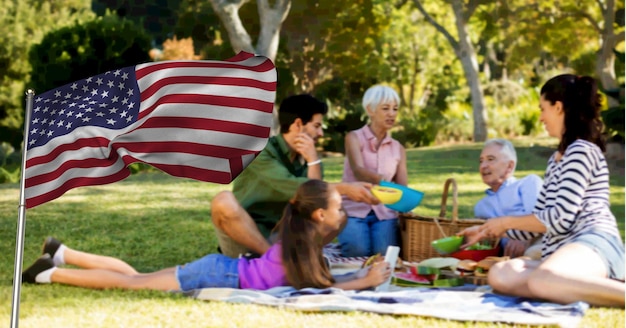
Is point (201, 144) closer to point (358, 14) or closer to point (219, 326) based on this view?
point (219, 326)

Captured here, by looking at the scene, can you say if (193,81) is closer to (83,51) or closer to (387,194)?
(387,194)

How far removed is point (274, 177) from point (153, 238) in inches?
102

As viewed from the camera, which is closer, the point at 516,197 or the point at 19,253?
the point at 19,253

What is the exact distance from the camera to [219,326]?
15.3ft

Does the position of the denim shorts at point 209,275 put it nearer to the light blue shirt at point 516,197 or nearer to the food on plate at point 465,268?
the food on plate at point 465,268

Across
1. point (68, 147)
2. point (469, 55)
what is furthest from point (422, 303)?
point (469, 55)

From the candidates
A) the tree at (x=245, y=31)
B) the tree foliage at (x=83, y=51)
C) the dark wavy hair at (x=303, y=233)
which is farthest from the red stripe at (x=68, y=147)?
the tree at (x=245, y=31)

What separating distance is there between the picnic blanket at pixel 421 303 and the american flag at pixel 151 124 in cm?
128

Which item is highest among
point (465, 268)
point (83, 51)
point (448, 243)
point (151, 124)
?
point (83, 51)

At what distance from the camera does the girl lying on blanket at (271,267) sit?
5.11m

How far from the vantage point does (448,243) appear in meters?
6.03

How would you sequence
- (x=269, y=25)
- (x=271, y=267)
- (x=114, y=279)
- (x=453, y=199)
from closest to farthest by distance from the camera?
(x=271, y=267) < (x=114, y=279) < (x=453, y=199) < (x=269, y=25)

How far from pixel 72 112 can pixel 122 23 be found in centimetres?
1286

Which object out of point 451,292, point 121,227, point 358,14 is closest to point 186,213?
point 121,227
